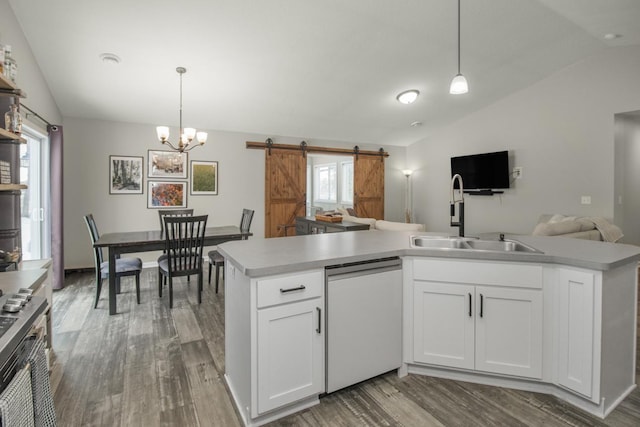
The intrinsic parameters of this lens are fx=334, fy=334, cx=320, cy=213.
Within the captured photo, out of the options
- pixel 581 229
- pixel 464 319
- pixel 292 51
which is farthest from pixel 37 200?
pixel 581 229

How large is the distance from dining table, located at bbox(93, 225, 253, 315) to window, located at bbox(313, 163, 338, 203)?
5262 mm

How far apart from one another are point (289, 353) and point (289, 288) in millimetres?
354

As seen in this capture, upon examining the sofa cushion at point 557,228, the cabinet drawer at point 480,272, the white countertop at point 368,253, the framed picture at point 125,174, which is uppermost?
the framed picture at point 125,174

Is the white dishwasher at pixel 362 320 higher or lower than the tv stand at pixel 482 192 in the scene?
lower

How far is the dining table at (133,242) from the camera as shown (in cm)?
343

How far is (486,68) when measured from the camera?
16.4 ft

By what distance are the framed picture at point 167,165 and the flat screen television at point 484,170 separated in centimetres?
529

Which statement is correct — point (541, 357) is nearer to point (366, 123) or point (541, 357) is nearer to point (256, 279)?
point (256, 279)

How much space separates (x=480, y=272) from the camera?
2055 mm

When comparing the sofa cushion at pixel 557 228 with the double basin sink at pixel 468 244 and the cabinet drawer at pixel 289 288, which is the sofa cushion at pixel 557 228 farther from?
the cabinet drawer at pixel 289 288

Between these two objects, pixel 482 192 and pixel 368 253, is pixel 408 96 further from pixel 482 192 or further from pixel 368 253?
pixel 368 253

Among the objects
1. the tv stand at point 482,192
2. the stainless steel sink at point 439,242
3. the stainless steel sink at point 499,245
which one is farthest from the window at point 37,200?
the tv stand at point 482,192

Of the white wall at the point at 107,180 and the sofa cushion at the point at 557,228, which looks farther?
the white wall at the point at 107,180

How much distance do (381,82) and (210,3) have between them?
8.99 feet
